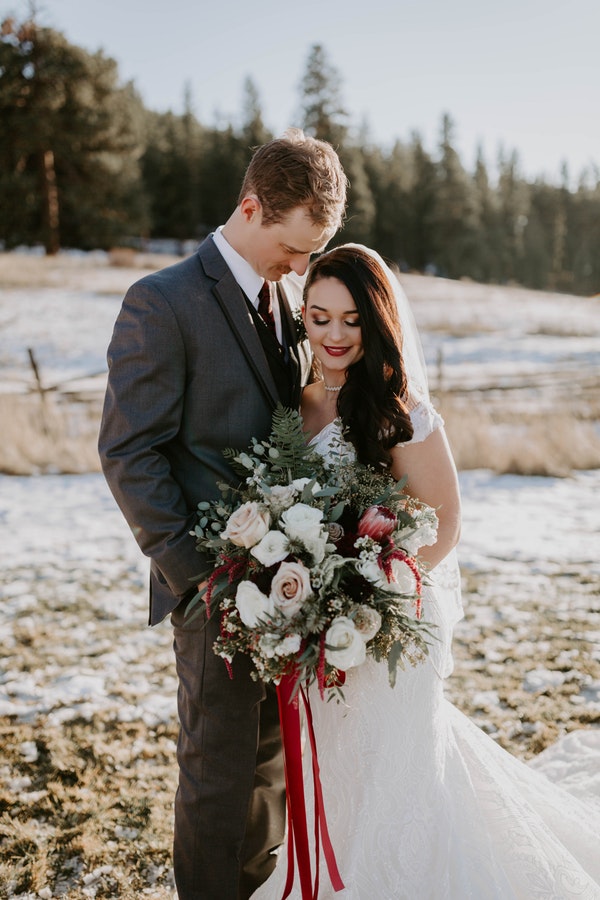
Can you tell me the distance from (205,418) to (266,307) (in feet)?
1.81

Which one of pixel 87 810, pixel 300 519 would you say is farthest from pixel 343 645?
pixel 87 810

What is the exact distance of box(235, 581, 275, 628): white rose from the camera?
2.03m

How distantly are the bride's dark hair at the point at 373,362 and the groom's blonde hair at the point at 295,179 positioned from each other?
0.63 ft

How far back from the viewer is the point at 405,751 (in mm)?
2529

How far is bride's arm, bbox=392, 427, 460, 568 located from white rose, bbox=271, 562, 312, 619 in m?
0.73

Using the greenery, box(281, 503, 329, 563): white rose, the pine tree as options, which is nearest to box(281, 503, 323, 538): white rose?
box(281, 503, 329, 563): white rose

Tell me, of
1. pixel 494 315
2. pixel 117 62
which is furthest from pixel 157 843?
pixel 117 62

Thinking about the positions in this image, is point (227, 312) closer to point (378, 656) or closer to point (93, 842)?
point (378, 656)

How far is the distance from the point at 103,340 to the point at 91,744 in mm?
17215

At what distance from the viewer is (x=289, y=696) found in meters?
2.33

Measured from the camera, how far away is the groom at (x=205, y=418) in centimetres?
243

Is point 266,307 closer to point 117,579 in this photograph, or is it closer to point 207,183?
point 117,579

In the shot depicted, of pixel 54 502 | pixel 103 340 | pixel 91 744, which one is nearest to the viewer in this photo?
pixel 91 744

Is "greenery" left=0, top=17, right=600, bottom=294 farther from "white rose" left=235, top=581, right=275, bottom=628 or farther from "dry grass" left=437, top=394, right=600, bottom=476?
"white rose" left=235, top=581, right=275, bottom=628
